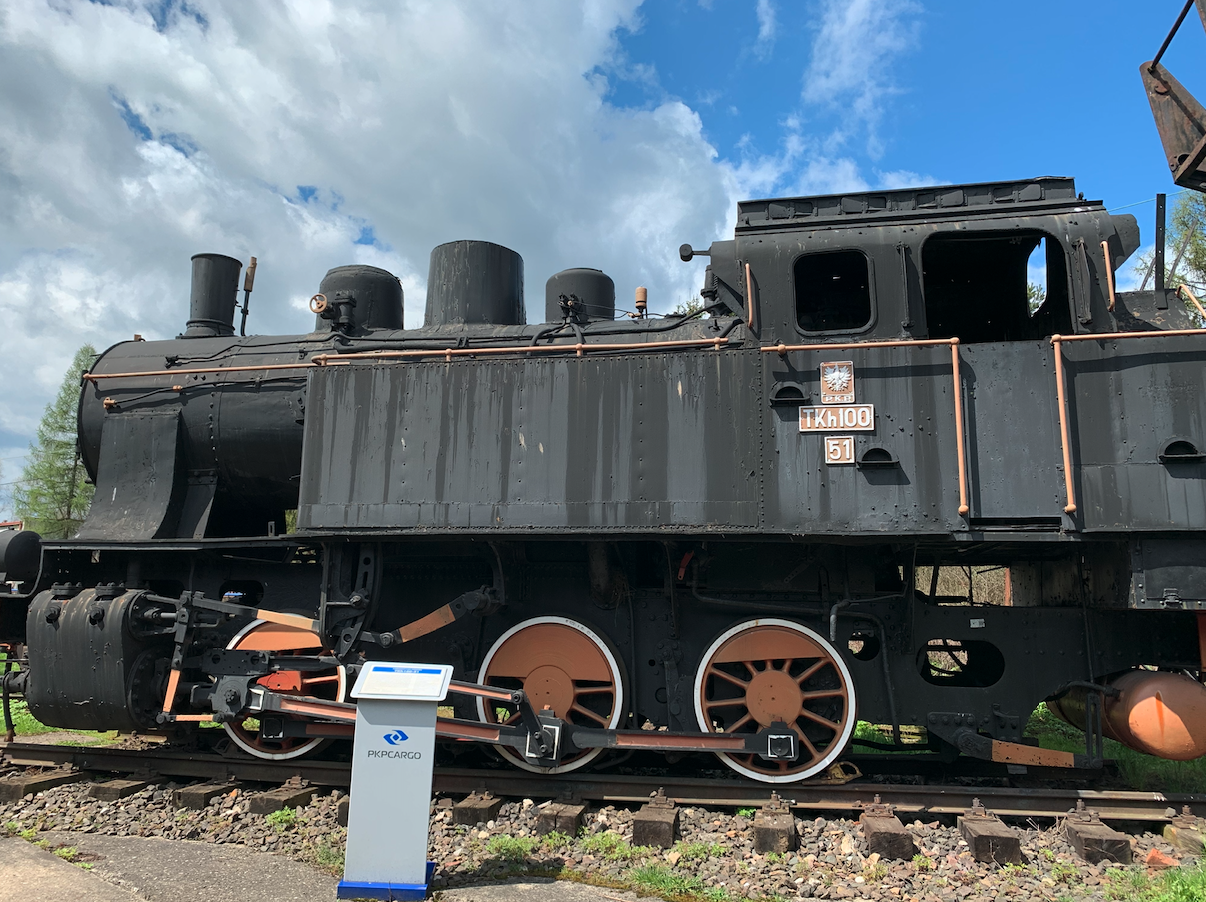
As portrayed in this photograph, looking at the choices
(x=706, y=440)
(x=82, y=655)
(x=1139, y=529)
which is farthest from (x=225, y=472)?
(x=1139, y=529)

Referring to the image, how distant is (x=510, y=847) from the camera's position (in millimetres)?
4574

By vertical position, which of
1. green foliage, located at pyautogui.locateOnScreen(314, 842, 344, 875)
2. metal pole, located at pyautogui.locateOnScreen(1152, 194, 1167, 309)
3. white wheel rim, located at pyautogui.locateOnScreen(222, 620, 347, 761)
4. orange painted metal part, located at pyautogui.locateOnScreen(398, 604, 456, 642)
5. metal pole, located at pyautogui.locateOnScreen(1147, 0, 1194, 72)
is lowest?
green foliage, located at pyautogui.locateOnScreen(314, 842, 344, 875)

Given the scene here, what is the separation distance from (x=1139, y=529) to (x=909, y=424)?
1.44 metres

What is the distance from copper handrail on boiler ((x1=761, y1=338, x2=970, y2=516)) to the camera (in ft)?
15.8

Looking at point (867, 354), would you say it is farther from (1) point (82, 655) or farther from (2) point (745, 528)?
(1) point (82, 655)

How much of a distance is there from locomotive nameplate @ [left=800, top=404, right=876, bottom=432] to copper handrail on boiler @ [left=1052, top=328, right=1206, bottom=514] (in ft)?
3.57

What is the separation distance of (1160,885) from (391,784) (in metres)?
3.98

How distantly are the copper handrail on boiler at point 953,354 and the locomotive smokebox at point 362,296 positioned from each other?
4.02m

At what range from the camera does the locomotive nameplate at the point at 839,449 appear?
16.6 ft

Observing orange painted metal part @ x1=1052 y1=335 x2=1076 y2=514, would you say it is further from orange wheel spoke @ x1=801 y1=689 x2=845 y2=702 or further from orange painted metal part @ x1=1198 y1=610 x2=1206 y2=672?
orange wheel spoke @ x1=801 y1=689 x2=845 y2=702

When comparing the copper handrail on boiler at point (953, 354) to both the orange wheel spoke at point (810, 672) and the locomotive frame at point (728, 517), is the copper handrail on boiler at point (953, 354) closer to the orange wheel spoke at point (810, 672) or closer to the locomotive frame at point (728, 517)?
the locomotive frame at point (728, 517)

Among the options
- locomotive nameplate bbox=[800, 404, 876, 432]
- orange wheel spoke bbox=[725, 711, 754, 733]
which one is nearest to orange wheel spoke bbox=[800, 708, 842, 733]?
orange wheel spoke bbox=[725, 711, 754, 733]

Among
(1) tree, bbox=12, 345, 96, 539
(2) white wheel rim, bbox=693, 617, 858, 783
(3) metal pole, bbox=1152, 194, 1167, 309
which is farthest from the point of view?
(1) tree, bbox=12, 345, 96, 539

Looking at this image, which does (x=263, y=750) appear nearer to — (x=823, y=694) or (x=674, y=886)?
(x=674, y=886)
